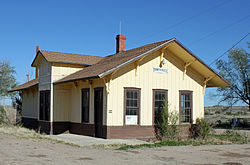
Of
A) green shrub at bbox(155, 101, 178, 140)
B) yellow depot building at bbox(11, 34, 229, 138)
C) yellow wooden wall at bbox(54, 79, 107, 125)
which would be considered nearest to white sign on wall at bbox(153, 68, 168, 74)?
yellow depot building at bbox(11, 34, 229, 138)

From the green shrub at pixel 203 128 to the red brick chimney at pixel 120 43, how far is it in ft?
23.8

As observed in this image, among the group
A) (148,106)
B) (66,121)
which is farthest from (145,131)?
(66,121)

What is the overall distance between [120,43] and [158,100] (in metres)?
6.31

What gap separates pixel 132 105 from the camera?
16.7 m

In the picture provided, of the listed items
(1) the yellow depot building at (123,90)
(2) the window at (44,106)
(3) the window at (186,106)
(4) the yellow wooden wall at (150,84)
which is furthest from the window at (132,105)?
(2) the window at (44,106)

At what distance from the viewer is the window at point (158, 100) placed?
1734 centimetres

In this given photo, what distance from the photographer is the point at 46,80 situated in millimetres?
20312

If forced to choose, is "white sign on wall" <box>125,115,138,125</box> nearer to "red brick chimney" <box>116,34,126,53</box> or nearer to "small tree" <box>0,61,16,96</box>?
"red brick chimney" <box>116,34,126,53</box>

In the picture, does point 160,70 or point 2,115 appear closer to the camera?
point 160,70

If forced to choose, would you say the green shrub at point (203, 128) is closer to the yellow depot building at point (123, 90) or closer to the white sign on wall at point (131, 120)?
the yellow depot building at point (123, 90)

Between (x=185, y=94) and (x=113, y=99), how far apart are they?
4472mm

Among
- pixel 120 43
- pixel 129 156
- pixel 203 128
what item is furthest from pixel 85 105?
pixel 129 156

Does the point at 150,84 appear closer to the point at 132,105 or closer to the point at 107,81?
the point at 132,105

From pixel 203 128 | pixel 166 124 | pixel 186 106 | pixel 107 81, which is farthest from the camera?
pixel 186 106
